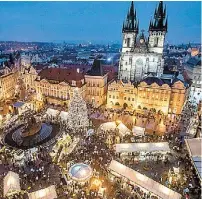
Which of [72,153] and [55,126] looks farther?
[55,126]

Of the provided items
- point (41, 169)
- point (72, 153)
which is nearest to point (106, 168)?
point (72, 153)

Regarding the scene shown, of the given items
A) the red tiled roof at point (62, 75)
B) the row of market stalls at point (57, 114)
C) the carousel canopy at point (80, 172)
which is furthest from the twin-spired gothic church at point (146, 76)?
the carousel canopy at point (80, 172)

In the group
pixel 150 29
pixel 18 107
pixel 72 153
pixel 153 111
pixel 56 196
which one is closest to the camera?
pixel 56 196

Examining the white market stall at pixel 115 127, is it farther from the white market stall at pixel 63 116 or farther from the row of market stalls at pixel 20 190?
the row of market stalls at pixel 20 190

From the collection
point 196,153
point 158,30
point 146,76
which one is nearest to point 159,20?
point 158,30

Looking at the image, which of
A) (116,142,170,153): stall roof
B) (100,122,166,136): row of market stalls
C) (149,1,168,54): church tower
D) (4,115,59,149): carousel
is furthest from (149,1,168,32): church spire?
(4,115,59,149): carousel

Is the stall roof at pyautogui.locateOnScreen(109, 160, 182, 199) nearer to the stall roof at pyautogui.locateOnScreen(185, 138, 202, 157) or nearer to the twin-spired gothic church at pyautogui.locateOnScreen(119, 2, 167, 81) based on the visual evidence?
the stall roof at pyautogui.locateOnScreen(185, 138, 202, 157)

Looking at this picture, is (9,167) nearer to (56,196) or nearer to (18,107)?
(56,196)
